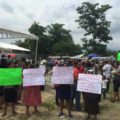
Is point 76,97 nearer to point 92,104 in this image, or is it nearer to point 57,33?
point 92,104

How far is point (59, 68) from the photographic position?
13156mm

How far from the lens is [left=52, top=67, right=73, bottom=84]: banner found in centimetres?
1275

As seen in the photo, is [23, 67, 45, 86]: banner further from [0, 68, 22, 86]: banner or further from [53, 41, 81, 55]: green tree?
[53, 41, 81, 55]: green tree

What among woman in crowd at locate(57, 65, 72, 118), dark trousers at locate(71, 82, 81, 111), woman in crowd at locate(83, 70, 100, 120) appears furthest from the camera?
dark trousers at locate(71, 82, 81, 111)

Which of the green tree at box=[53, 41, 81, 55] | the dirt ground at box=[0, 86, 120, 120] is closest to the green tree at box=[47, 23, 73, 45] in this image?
the green tree at box=[53, 41, 81, 55]

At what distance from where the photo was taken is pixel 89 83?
41.5 feet

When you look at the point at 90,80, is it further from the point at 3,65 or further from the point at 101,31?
the point at 101,31

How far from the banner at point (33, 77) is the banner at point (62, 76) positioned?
16.9 inches

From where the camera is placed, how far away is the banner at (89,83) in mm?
12492

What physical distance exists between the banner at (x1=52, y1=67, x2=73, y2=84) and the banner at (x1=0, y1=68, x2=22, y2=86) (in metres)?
1.12

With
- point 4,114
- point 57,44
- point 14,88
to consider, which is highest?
point 57,44

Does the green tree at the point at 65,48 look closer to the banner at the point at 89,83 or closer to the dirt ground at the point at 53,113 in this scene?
the dirt ground at the point at 53,113

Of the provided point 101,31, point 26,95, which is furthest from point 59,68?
point 101,31

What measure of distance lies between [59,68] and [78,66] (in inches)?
37.8
